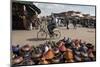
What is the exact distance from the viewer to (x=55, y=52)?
2336mm

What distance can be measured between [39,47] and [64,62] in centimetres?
36

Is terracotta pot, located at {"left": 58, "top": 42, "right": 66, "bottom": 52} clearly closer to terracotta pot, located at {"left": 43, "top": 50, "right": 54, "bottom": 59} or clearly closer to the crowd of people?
the crowd of people

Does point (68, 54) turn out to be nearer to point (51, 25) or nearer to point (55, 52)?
point (55, 52)

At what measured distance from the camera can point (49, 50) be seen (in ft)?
7.58

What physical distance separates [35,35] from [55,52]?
0.31 m

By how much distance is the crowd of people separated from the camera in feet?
7.18

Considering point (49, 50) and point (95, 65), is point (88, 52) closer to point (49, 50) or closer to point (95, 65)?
point (95, 65)

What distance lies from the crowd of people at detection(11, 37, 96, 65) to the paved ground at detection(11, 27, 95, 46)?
45 mm

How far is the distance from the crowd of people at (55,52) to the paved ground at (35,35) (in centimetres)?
5

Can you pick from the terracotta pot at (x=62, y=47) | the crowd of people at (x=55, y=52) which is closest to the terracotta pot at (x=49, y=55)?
the crowd of people at (x=55, y=52)

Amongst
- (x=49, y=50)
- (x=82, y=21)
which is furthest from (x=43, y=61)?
(x=82, y=21)

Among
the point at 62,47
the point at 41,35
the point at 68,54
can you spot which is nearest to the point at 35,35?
the point at 41,35

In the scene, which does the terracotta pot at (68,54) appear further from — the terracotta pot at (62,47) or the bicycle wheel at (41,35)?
the bicycle wheel at (41,35)

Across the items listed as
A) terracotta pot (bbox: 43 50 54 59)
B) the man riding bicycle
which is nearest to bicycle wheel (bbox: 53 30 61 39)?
the man riding bicycle
